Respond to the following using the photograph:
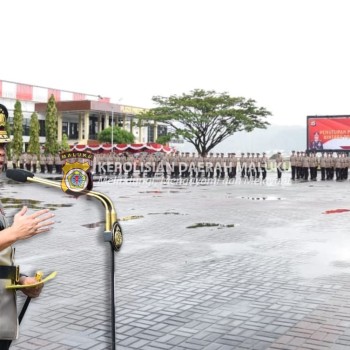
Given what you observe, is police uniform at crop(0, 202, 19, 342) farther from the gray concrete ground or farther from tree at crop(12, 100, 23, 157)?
tree at crop(12, 100, 23, 157)

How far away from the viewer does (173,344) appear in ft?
14.1

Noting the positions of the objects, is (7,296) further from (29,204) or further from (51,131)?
(51,131)

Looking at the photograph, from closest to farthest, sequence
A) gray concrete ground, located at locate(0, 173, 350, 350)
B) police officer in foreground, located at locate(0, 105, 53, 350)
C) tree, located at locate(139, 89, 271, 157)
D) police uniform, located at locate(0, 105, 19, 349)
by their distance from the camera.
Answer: police officer in foreground, located at locate(0, 105, 53, 350), police uniform, located at locate(0, 105, 19, 349), gray concrete ground, located at locate(0, 173, 350, 350), tree, located at locate(139, 89, 271, 157)

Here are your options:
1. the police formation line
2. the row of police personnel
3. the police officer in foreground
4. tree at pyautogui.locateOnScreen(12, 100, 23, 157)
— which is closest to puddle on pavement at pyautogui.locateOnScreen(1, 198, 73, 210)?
the police officer in foreground

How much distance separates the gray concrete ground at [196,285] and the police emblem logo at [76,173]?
0.57 metres

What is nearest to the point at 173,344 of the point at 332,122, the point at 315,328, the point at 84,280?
the point at 315,328

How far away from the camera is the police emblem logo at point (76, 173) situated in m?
2.85

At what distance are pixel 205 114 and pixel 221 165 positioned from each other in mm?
10799

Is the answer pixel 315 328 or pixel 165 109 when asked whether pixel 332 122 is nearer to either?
pixel 165 109

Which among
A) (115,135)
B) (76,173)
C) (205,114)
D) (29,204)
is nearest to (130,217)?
(29,204)

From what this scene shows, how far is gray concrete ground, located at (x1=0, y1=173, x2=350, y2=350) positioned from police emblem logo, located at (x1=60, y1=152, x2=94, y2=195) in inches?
22.5

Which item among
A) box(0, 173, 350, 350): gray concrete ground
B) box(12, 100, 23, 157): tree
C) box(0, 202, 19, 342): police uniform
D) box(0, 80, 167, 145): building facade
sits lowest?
box(0, 173, 350, 350): gray concrete ground

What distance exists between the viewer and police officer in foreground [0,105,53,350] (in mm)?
2318

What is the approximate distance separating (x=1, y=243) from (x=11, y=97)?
64377mm
